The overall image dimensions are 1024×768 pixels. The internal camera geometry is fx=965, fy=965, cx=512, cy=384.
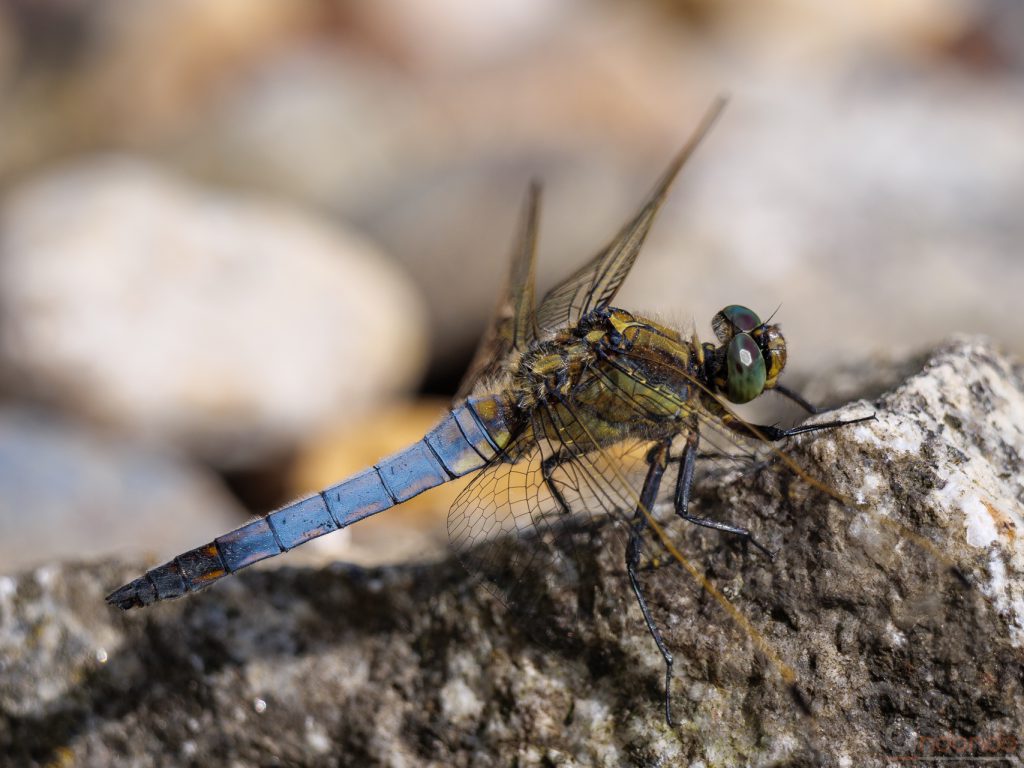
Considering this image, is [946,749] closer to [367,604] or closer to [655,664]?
[655,664]

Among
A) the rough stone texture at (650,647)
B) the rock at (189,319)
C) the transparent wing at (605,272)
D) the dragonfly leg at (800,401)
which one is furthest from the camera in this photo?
the rock at (189,319)

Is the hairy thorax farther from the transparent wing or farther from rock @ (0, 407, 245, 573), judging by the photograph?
rock @ (0, 407, 245, 573)

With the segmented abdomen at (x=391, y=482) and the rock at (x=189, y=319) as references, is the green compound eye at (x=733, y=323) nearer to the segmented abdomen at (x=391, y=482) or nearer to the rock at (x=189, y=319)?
the segmented abdomen at (x=391, y=482)

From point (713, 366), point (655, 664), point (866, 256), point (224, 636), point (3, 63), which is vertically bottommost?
point (655, 664)

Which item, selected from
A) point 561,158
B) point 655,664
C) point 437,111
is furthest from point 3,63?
point 655,664

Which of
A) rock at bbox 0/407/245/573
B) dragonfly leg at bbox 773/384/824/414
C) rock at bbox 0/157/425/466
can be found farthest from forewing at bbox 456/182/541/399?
rock at bbox 0/157/425/466

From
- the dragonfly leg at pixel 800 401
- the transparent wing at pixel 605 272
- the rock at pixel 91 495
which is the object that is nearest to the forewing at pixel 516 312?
the transparent wing at pixel 605 272
